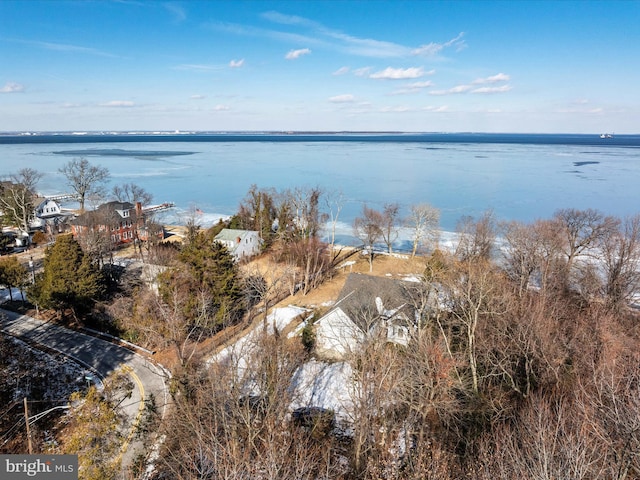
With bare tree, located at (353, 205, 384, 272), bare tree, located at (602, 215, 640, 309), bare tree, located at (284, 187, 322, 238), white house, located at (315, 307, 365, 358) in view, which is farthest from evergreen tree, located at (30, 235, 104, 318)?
bare tree, located at (602, 215, 640, 309)

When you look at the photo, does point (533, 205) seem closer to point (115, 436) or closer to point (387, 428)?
point (387, 428)

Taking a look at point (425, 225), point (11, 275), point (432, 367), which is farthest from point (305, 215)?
point (432, 367)

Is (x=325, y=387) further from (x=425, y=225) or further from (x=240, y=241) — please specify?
(x=425, y=225)

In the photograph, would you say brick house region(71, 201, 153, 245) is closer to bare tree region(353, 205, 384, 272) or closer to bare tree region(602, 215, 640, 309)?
bare tree region(353, 205, 384, 272)

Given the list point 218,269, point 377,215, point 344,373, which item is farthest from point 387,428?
point 377,215

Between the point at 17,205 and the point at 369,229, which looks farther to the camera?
the point at 17,205
